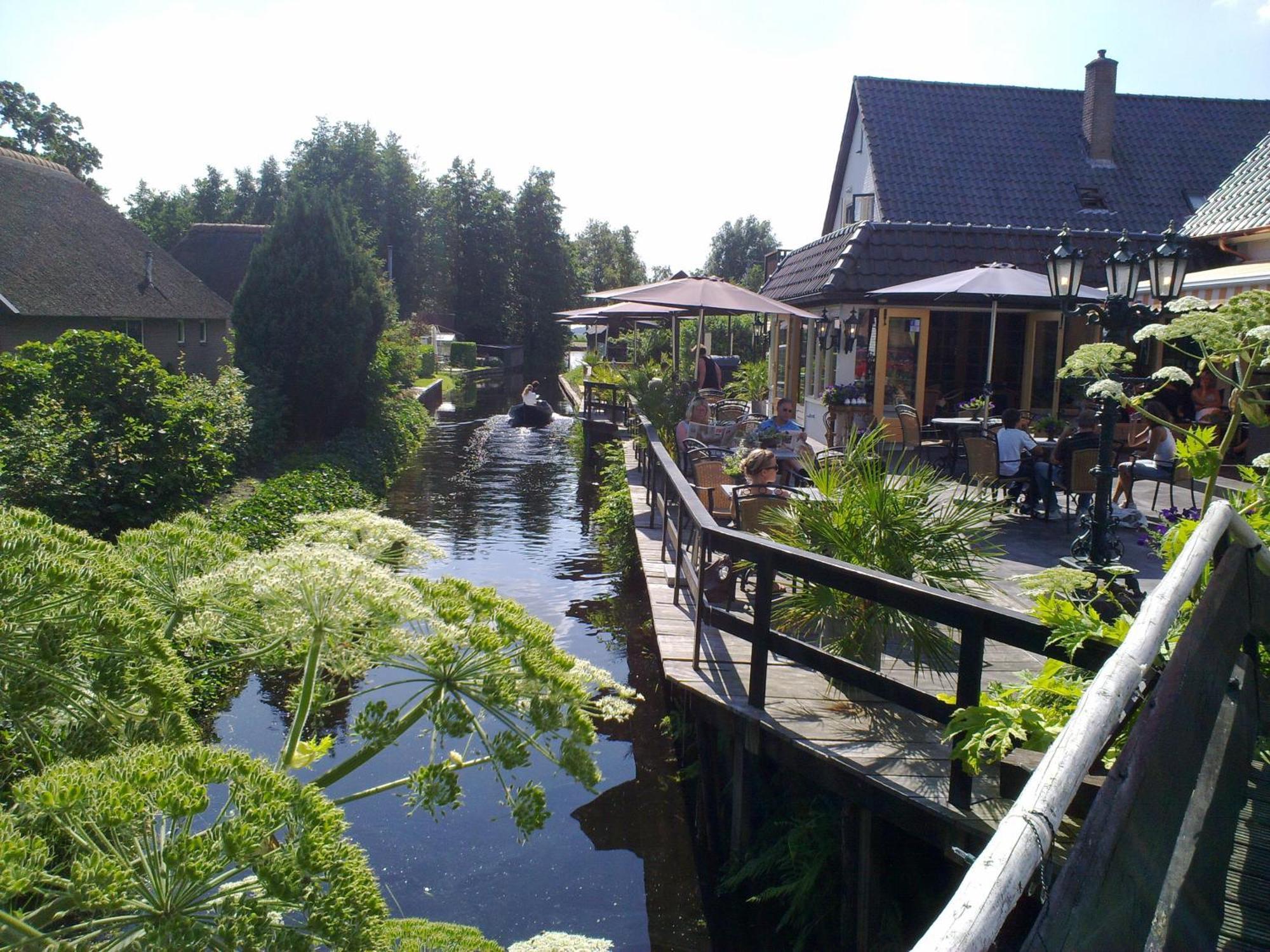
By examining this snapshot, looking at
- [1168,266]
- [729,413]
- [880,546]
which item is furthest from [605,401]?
[880,546]

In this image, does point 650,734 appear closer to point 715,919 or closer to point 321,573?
point 715,919

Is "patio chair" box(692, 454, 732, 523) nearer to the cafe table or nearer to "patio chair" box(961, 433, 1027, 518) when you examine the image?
"patio chair" box(961, 433, 1027, 518)

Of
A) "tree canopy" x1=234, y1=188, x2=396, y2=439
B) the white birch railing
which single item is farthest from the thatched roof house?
the white birch railing

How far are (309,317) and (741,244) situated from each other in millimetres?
71037

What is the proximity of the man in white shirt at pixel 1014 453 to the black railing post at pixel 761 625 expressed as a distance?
6140 millimetres

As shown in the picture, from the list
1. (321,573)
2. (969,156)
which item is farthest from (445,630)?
(969,156)

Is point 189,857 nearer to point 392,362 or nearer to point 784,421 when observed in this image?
point 784,421

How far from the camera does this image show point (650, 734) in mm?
9203

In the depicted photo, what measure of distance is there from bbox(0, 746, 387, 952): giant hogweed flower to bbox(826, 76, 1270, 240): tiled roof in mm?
20489

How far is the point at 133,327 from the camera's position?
29297 millimetres

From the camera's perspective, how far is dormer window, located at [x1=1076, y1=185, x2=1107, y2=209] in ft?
68.4

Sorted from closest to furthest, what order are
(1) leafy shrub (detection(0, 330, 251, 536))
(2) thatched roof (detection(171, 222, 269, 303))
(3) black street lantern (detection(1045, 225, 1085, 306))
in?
(3) black street lantern (detection(1045, 225, 1085, 306)) → (1) leafy shrub (detection(0, 330, 251, 536)) → (2) thatched roof (detection(171, 222, 269, 303))

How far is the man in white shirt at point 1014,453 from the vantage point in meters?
11.0

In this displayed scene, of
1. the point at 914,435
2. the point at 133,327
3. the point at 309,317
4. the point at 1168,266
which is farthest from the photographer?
the point at 133,327
